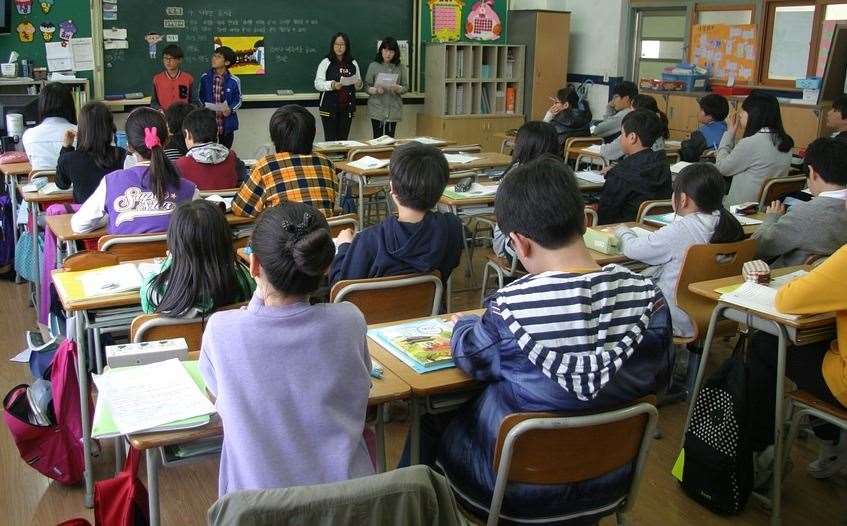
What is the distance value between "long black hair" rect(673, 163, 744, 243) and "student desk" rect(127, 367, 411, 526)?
189cm

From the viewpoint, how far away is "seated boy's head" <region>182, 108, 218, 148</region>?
445cm

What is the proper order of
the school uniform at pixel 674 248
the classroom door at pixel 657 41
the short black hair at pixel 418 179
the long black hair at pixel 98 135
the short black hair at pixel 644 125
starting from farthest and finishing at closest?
the classroom door at pixel 657 41 < the short black hair at pixel 644 125 < the long black hair at pixel 98 135 < the school uniform at pixel 674 248 < the short black hair at pixel 418 179

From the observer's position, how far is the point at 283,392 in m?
1.71

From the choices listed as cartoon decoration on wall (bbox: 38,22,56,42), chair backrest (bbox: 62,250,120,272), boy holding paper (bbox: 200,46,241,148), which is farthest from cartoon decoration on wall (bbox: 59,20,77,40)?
chair backrest (bbox: 62,250,120,272)

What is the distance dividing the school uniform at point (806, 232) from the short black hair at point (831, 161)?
2.6 inches

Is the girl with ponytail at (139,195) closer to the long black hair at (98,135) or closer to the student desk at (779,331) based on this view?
the long black hair at (98,135)

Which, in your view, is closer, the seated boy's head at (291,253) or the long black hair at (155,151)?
the seated boy's head at (291,253)

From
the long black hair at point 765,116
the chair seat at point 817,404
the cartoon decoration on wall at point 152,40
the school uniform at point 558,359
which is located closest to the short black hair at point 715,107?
the long black hair at point 765,116

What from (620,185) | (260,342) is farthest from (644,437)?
(620,185)

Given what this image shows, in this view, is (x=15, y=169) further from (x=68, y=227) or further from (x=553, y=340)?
(x=553, y=340)

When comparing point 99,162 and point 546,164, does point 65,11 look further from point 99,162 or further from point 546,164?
point 546,164

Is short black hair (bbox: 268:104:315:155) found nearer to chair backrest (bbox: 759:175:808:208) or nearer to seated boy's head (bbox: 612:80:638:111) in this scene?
chair backrest (bbox: 759:175:808:208)

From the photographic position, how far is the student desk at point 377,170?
18.2ft

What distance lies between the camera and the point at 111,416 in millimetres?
1823
